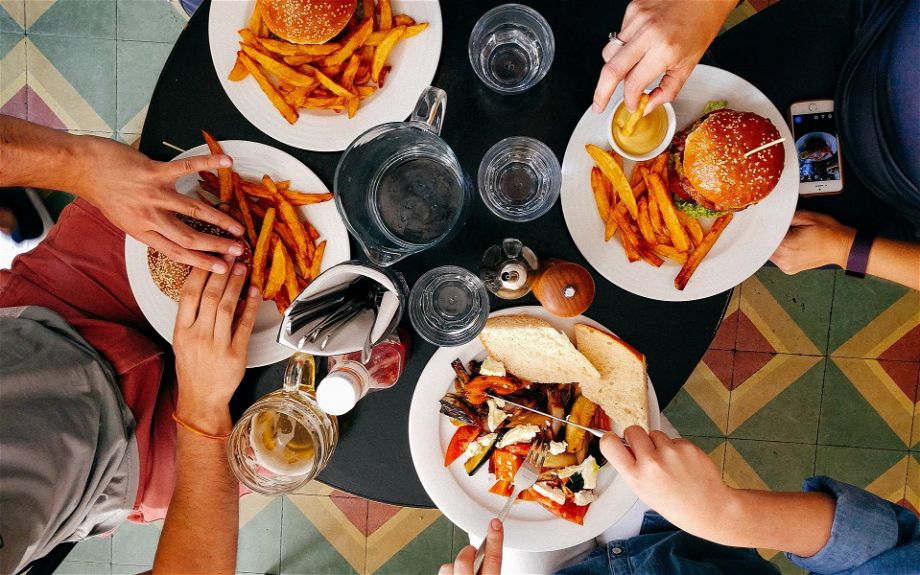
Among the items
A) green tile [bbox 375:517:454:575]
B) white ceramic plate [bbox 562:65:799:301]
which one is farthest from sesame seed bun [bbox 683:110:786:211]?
green tile [bbox 375:517:454:575]

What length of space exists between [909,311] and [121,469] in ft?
9.93

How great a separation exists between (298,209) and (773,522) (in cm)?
136

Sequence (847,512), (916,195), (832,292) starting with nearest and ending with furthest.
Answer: (847,512) → (916,195) → (832,292)

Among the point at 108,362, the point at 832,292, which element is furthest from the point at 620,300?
the point at 832,292

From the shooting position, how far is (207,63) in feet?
5.06

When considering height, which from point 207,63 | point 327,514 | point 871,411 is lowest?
point 327,514

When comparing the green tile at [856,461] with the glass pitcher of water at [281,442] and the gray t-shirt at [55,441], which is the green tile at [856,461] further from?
the gray t-shirt at [55,441]

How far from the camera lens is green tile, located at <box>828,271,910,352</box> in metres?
2.59

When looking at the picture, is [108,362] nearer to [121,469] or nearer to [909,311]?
[121,469]

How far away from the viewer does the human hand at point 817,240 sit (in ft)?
5.34

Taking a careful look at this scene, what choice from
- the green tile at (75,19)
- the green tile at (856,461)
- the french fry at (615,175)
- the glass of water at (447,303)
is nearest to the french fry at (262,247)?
the glass of water at (447,303)

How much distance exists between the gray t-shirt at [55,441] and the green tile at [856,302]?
8.89 ft

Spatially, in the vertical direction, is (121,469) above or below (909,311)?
above

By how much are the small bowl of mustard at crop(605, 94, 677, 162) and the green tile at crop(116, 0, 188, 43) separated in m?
2.08
